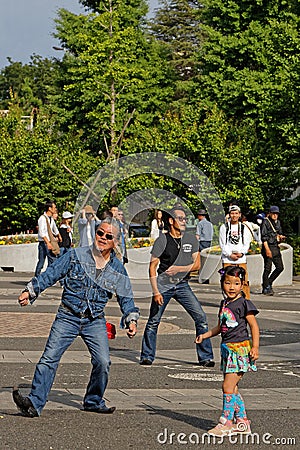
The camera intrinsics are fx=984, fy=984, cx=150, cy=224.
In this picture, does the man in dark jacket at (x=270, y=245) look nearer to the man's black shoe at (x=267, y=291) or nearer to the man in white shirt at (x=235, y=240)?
the man's black shoe at (x=267, y=291)

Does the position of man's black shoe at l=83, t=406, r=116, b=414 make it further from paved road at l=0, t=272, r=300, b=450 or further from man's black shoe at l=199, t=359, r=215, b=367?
man's black shoe at l=199, t=359, r=215, b=367

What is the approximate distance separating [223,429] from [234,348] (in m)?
0.60

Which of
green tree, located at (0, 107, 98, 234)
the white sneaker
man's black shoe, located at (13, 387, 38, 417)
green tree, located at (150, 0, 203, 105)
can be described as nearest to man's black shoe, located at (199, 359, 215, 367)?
man's black shoe, located at (13, 387, 38, 417)

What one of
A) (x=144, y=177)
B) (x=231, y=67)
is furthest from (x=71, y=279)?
(x=231, y=67)

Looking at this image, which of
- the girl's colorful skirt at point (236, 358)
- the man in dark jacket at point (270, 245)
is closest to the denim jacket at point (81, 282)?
the girl's colorful skirt at point (236, 358)

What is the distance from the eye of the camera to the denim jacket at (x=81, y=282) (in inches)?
309

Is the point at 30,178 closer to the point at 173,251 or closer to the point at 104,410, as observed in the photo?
the point at 173,251

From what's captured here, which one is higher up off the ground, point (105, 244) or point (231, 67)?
point (231, 67)

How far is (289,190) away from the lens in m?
33.5

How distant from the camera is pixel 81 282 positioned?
785 centimetres

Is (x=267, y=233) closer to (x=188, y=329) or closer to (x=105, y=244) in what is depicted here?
(x=188, y=329)

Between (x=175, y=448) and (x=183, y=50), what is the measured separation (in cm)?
5917

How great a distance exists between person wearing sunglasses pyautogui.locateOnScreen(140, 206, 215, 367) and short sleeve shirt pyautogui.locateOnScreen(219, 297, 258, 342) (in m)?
3.62

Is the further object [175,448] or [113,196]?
[113,196]
